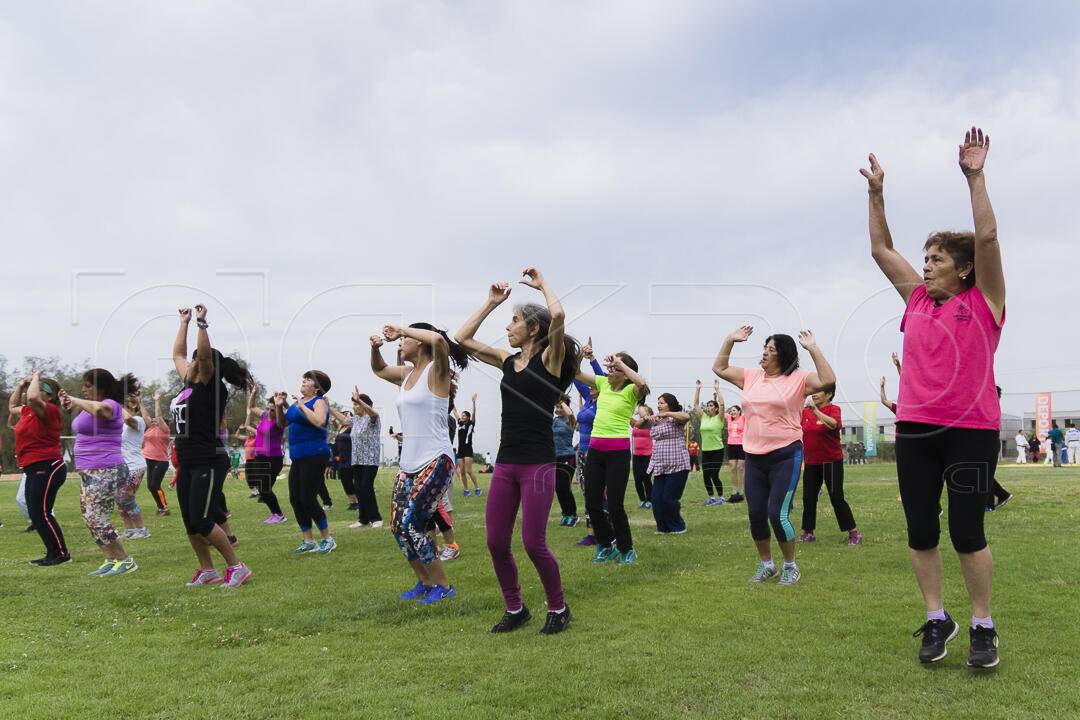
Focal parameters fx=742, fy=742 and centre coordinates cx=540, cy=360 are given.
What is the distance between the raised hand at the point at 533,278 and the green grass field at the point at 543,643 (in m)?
2.44

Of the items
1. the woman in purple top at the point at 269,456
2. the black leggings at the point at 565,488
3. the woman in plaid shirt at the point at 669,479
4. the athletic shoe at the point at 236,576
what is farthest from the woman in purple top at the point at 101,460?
the woman in plaid shirt at the point at 669,479

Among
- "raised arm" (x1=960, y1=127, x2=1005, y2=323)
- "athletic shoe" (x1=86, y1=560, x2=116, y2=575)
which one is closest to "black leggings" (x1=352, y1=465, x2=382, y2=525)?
"athletic shoe" (x1=86, y1=560, x2=116, y2=575)

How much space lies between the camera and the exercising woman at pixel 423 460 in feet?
19.6

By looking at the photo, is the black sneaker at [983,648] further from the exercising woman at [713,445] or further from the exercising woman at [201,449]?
the exercising woman at [713,445]

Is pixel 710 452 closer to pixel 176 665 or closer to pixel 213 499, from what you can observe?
pixel 213 499

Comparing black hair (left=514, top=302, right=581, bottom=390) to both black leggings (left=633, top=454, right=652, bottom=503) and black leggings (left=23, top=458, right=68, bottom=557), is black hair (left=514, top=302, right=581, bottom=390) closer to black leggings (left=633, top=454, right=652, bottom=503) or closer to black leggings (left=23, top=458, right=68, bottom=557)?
black leggings (left=23, top=458, right=68, bottom=557)

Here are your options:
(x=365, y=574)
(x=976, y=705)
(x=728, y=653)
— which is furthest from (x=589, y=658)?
(x=365, y=574)

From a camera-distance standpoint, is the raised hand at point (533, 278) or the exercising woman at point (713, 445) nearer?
the raised hand at point (533, 278)

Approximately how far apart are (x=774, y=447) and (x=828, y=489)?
10.6 ft

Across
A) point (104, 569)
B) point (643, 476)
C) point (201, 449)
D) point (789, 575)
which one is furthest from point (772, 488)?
point (643, 476)

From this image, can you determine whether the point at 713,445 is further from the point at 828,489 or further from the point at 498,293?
the point at 498,293

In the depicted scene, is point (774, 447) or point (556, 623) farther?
point (774, 447)

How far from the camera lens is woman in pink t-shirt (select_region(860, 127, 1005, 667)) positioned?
13.1 ft

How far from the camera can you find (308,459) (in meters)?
9.04
